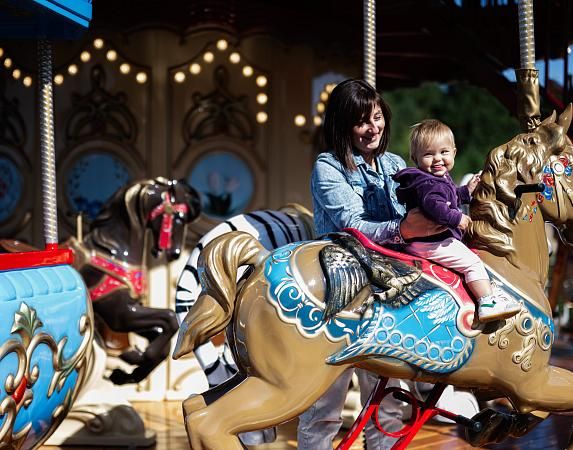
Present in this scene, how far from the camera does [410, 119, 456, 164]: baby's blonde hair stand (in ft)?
9.83

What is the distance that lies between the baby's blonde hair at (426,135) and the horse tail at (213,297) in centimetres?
68

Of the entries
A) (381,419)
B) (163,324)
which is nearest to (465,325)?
(381,419)

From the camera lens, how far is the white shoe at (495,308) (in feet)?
9.55

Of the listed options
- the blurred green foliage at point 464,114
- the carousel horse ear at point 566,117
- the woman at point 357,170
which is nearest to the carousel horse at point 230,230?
the woman at point 357,170

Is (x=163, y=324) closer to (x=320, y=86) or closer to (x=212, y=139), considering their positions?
(x=212, y=139)

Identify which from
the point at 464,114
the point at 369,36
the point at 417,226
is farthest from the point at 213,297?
the point at 464,114

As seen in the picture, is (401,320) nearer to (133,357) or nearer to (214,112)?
(133,357)

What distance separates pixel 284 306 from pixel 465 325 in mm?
605

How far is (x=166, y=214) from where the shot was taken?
17.4 ft

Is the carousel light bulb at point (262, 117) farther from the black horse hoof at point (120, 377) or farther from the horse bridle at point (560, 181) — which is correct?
the horse bridle at point (560, 181)

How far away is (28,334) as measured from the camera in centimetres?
319

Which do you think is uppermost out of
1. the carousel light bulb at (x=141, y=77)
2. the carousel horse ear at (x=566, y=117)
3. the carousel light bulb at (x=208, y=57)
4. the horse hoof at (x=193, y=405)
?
the carousel light bulb at (x=208, y=57)

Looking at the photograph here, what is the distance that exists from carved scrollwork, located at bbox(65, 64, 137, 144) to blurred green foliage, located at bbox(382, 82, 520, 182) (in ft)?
75.6

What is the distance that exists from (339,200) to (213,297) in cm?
65
